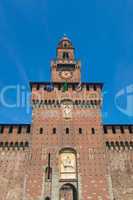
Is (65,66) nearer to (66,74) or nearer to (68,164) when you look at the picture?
(66,74)

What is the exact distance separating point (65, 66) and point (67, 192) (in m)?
11.0

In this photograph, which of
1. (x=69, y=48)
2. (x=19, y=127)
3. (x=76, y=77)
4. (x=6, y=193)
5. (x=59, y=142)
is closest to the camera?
(x=6, y=193)

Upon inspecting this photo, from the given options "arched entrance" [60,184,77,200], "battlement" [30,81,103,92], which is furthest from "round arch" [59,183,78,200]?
"battlement" [30,81,103,92]

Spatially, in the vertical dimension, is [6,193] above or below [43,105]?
below

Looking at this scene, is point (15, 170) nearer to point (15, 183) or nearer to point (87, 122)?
point (15, 183)

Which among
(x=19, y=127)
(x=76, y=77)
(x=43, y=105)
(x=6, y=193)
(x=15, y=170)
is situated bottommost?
(x=6, y=193)

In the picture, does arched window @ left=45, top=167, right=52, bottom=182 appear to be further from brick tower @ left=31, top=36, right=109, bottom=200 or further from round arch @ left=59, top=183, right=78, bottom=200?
round arch @ left=59, top=183, right=78, bottom=200

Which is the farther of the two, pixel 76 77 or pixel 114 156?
pixel 76 77

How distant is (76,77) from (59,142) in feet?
21.4

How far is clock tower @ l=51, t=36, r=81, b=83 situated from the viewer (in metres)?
26.6

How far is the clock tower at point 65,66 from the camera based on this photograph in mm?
26614

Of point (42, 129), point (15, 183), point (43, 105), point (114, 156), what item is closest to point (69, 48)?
point (43, 105)

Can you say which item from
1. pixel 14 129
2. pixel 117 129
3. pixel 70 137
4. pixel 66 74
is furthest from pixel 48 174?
pixel 66 74

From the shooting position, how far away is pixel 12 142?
23281mm
